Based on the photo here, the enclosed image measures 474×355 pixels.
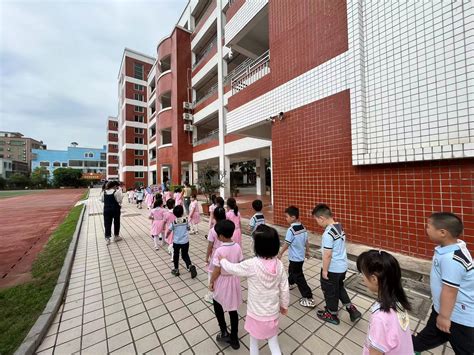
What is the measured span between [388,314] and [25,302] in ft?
15.6

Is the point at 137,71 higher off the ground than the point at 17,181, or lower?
higher

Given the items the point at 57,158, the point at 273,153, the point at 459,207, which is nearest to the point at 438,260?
the point at 459,207

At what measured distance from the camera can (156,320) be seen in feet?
8.45

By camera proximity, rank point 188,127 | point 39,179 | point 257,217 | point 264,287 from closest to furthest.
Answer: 1. point 264,287
2. point 257,217
3. point 188,127
4. point 39,179

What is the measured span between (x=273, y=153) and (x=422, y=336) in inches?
212

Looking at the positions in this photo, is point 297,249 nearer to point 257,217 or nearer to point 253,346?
point 257,217

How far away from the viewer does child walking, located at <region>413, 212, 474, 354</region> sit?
146 centimetres

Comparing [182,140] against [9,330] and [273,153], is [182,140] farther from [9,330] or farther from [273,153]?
[9,330]

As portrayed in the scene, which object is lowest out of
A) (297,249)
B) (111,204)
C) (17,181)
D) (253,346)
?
(253,346)

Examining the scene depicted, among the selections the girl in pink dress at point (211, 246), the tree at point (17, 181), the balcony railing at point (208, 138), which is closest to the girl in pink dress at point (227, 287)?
the girl in pink dress at point (211, 246)

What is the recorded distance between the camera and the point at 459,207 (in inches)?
129

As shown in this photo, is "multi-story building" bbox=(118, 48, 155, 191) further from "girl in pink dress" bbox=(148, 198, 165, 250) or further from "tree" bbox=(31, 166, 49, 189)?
"tree" bbox=(31, 166, 49, 189)

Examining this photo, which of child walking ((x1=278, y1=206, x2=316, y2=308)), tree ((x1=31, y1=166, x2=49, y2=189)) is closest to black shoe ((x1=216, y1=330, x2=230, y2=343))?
child walking ((x1=278, y1=206, x2=316, y2=308))

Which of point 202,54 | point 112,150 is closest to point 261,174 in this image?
point 202,54
